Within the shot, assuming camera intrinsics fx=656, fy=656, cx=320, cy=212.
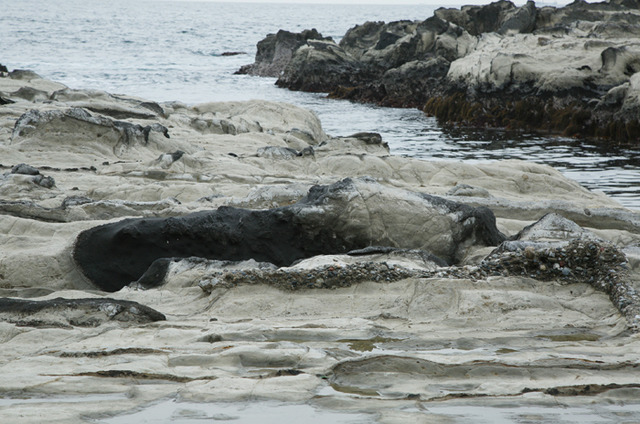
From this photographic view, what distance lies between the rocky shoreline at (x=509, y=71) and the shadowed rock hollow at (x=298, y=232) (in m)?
Answer: 14.4

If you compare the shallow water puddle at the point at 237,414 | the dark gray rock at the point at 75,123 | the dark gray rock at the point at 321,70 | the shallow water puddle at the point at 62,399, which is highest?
the dark gray rock at the point at 321,70

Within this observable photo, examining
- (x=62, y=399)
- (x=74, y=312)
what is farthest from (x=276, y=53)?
(x=62, y=399)

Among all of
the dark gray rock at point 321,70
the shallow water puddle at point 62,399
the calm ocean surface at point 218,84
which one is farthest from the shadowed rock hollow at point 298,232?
the dark gray rock at point 321,70

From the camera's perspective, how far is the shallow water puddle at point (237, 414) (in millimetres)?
2789

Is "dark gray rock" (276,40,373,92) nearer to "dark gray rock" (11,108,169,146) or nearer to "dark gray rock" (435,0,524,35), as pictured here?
"dark gray rock" (435,0,524,35)

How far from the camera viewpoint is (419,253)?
5.33 meters

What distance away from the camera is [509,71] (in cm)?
2300

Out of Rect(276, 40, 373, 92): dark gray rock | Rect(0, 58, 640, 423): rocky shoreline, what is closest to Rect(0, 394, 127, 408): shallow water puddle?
Rect(0, 58, 640, 423): rocky shoreline

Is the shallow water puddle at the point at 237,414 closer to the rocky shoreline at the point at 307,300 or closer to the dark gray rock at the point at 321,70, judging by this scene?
the rocky shoreline at the point at 307,300

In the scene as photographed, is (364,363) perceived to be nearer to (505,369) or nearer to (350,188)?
(505,369)

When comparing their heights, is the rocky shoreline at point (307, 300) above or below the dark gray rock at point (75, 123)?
below

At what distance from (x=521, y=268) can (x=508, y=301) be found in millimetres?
448

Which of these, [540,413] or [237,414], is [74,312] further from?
[540,413]

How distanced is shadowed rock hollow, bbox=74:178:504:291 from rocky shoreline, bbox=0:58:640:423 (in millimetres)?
14
